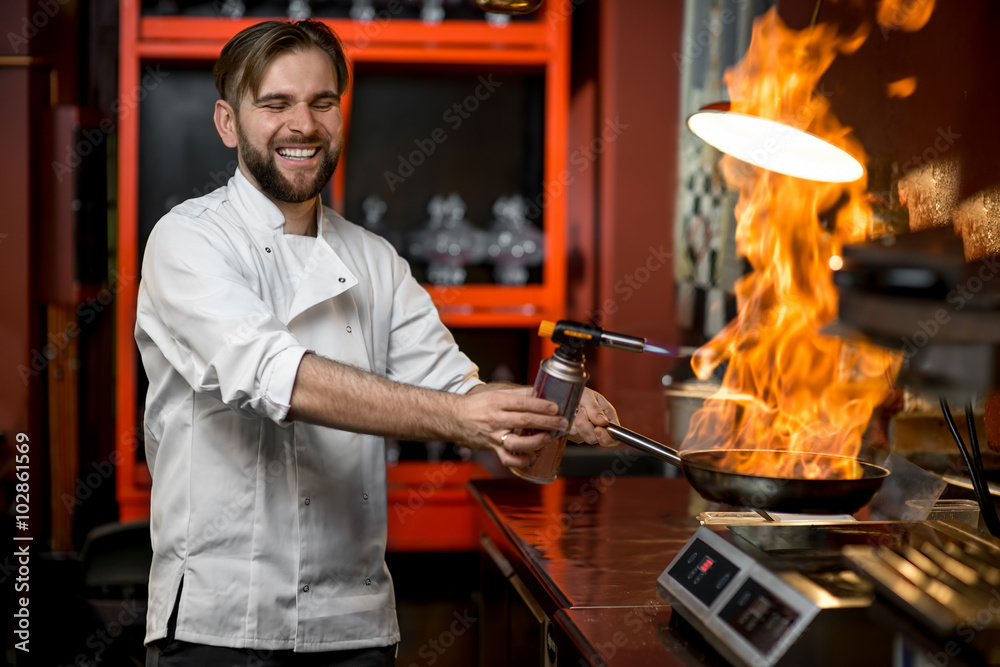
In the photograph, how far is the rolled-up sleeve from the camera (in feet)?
4.14

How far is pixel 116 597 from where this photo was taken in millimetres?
2217

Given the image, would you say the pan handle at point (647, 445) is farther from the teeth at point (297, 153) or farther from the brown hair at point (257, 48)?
the brown hair at point (257, 48)

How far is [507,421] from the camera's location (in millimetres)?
1185

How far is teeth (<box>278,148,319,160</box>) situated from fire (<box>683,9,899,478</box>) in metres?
0.77

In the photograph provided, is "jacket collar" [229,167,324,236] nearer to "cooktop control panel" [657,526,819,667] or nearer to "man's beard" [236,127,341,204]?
"man's beard" [236,127,341,204]

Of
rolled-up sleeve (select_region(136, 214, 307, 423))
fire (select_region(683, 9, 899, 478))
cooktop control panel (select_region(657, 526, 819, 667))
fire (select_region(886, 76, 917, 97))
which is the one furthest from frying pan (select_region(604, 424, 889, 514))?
fire (select_region(886, 76, 917, 97))

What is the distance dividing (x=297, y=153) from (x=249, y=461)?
56cm

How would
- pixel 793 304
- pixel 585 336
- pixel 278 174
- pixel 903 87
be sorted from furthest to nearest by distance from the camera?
pixel 793 304 < pixel 903 87 < pixel 278 174 < pixel 585 336

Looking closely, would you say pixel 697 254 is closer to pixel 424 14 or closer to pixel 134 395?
pixel 424 14

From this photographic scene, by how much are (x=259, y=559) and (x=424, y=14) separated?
207 centimetres

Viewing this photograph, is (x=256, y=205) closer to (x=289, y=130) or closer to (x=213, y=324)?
(x=289, y=130)

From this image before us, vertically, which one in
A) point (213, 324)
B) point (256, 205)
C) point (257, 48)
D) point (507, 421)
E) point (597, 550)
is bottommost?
point (597, 550)

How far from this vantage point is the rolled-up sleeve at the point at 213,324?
1263 millimetres

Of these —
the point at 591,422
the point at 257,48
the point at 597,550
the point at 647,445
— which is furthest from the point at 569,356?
the point at 257,48
